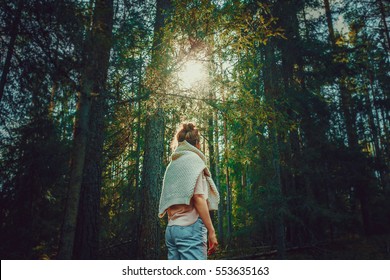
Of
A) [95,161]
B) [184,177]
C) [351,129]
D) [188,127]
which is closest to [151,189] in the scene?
[95,161]

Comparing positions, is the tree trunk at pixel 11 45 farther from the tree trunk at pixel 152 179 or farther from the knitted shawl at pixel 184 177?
the knitted shawl at pixel 184 177

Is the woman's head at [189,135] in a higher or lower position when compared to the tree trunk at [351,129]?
lower

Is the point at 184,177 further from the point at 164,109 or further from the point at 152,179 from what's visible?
the point at 164,109

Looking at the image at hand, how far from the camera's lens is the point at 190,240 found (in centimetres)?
218

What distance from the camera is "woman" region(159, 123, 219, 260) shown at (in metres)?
2.19

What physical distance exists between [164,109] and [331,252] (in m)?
8.28

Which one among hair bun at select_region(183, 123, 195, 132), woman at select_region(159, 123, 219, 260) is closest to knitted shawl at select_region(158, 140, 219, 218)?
woman at select_region(159, 123, 219, 260)

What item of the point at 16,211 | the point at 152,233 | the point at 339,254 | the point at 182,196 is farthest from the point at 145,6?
the point at 339,254

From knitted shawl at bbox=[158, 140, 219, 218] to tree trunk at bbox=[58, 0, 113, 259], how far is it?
276cm

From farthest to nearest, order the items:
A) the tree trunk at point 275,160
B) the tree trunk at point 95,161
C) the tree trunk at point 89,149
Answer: the tree trunk at point 275,160 < the tree trunk at point 95,161 < the tree trunk at point 89,149

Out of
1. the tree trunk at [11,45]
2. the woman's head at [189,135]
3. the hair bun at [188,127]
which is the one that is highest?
the tree trunk at [11,45]

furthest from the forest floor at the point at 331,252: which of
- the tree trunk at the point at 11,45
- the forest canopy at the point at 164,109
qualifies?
the tree trunk at the point at 11,45

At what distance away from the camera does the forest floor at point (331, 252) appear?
360 inches

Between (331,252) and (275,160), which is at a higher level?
(275,160)
